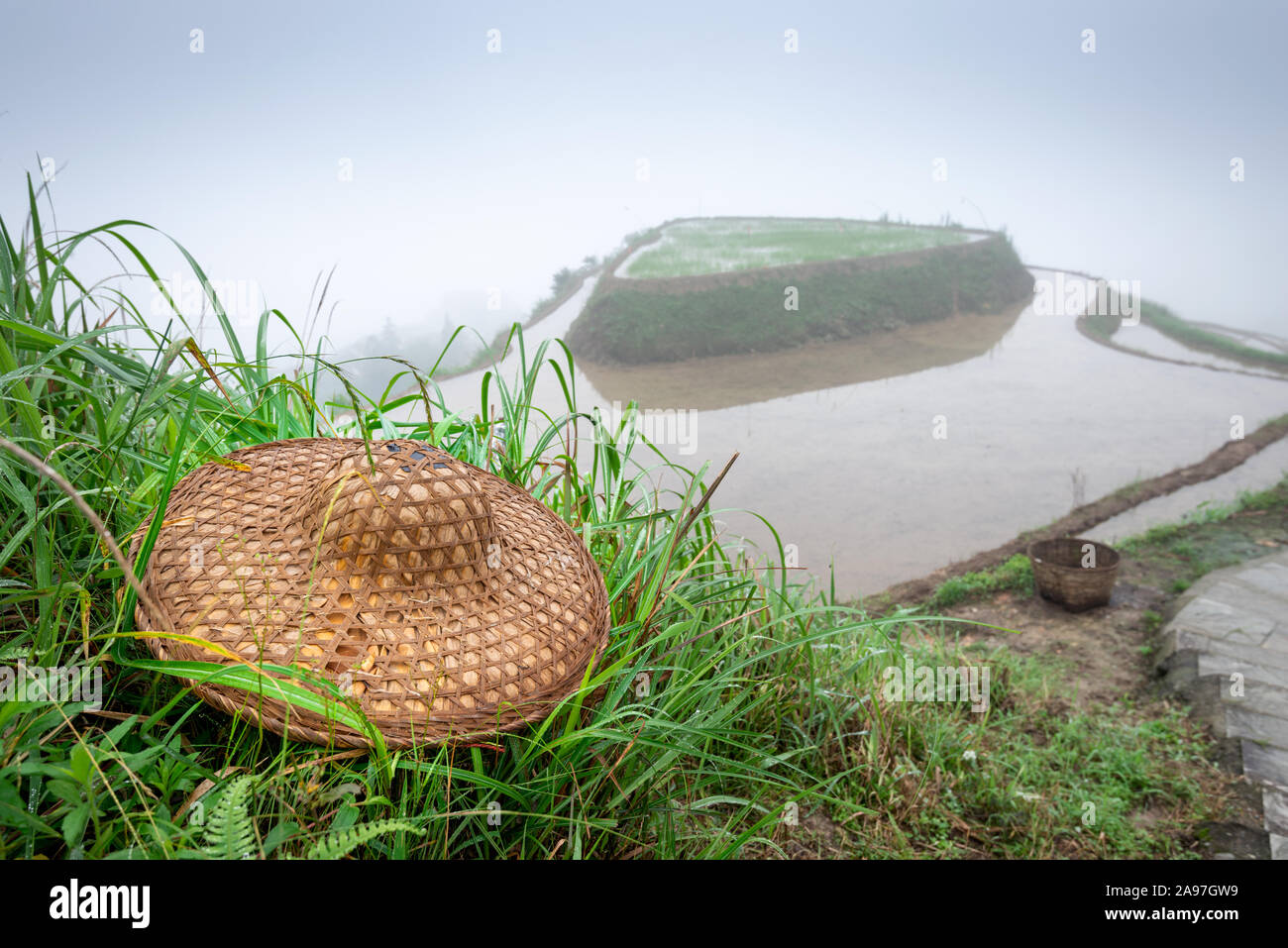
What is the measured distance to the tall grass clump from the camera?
2.76 ft

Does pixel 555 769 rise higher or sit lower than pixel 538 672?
lower

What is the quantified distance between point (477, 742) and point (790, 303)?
4.79m

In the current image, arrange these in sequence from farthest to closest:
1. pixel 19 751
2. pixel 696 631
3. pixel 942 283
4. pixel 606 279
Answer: pixel 942 283 < pixel 606 279 < pixel 696 631 < pixel 19 751

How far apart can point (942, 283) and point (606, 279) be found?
3370 mm

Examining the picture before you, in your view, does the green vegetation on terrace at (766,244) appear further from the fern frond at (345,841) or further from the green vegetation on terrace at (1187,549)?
the fern frond at (345,841)

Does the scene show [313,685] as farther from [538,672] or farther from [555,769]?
[555,769]

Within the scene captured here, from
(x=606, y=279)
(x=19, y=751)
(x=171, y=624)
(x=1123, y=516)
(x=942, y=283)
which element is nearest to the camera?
(x=19, y=751)

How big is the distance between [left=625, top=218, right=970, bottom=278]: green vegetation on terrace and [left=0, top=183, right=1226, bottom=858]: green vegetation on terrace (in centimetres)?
379

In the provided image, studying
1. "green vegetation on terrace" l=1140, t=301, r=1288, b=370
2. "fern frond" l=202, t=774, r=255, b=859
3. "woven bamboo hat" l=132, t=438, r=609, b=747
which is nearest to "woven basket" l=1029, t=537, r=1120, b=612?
"woven bamboo hat" l=132, t=438, r=609, b=747

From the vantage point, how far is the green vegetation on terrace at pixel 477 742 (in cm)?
87

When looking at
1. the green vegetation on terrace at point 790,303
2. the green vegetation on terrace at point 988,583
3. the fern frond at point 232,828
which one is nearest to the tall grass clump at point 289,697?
the fern frond at point 232,828
